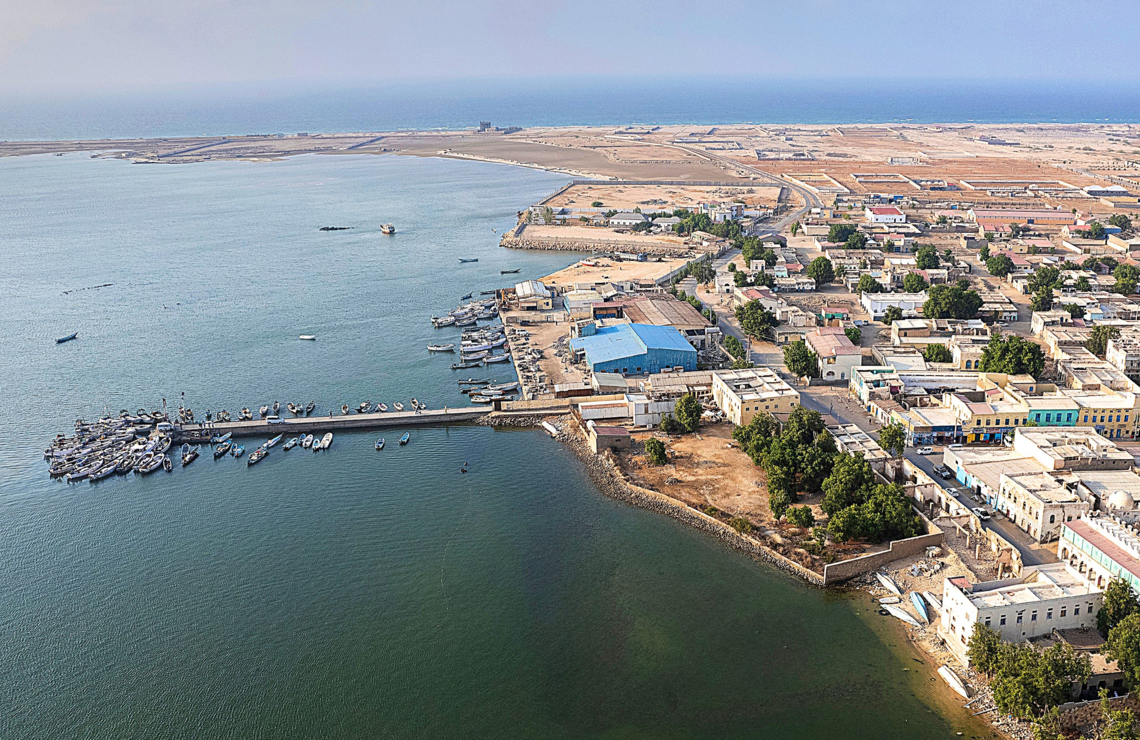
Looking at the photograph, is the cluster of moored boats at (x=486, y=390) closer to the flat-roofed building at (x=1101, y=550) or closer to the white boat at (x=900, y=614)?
the white boat at (x=900, y=614)

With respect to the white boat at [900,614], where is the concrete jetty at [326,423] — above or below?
above

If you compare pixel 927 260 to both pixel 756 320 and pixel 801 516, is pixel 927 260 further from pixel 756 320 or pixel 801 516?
pixel 801 516

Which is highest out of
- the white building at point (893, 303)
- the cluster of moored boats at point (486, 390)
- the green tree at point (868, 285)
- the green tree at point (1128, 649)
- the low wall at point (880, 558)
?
the green tree at point (868, 285)

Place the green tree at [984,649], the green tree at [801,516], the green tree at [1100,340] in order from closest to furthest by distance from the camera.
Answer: the green tree at [984,649]
the green tree at [801,516]
the green tree at [1100,340]

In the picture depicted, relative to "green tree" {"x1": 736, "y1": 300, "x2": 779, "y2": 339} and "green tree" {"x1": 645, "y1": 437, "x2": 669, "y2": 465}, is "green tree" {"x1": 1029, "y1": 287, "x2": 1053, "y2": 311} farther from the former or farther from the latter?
"green tree" {"x1": 645, "y1": 437, "x2": 669, "y2": 465}

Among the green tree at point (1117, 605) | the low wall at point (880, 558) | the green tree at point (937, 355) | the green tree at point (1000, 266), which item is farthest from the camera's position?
the green tree at point (1000, 266)

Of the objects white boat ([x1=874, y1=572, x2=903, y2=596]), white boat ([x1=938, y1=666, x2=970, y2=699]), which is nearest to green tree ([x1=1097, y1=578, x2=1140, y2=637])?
white boat ([x1=938, y1=666, x2=970, y2=699])

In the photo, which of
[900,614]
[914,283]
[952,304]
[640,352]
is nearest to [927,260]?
[914,283]

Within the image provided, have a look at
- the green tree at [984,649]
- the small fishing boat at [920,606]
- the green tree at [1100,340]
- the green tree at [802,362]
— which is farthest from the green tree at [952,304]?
the green tree at [984,649]
